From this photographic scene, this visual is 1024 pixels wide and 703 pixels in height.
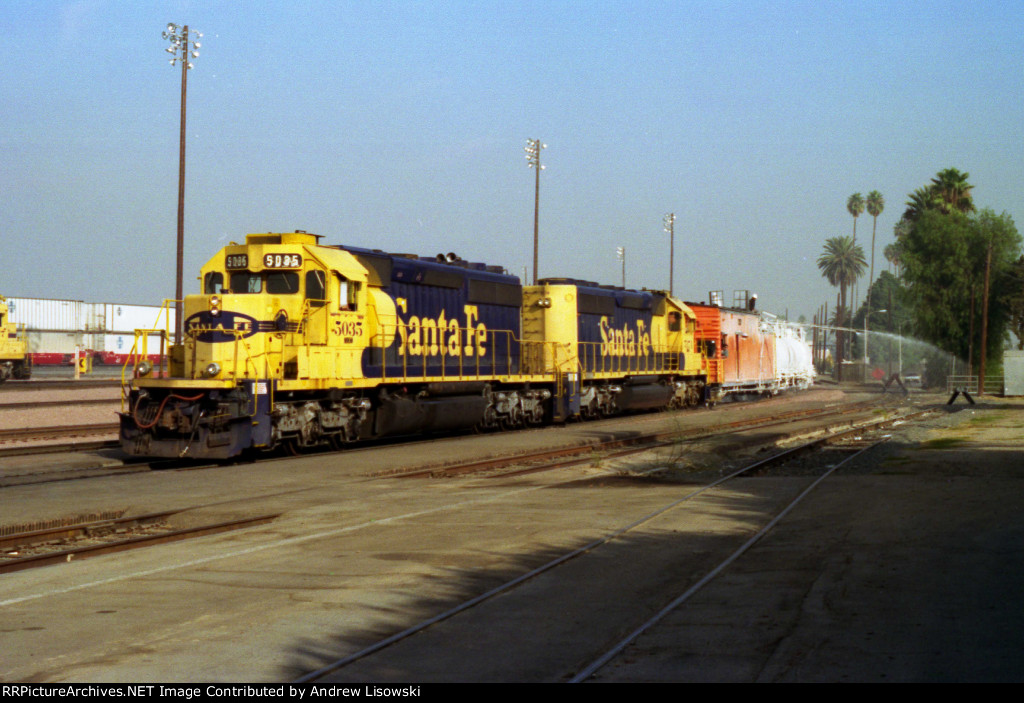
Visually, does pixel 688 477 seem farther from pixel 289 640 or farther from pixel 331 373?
pixel 289 640

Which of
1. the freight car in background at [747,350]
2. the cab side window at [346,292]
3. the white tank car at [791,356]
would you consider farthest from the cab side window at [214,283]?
the white tank car at [791,356]

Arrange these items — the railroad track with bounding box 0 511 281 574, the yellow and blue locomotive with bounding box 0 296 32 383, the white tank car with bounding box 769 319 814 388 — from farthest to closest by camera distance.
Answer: the white tank car with bounding box 769 319 814 388
the yellow and blue locomotive with bounding box 0 296 32 383
the railroad track with bounding box 0 511 281 574

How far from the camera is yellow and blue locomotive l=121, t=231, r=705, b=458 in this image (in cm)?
1673

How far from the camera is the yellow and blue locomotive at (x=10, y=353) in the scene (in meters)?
41.6

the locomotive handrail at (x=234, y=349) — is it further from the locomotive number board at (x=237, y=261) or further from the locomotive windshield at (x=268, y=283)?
the locomotive number board at (x=237, y=261)

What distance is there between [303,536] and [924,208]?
73.4 m

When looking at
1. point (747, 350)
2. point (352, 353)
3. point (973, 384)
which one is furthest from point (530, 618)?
point (973, 384)

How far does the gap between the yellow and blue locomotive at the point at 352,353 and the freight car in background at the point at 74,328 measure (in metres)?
44.5

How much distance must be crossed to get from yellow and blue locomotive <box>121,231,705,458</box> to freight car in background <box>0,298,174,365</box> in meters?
44.5

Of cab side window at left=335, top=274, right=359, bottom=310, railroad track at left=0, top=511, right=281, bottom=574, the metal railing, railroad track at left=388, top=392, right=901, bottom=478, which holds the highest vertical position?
cab side window at left=335, top=274, right=359, bottom=310

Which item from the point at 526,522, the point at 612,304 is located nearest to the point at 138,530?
the point at 526,522

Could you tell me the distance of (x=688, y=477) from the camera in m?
15.8

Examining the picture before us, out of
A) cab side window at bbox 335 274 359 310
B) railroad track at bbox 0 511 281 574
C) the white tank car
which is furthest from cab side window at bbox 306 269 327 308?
the white tank car

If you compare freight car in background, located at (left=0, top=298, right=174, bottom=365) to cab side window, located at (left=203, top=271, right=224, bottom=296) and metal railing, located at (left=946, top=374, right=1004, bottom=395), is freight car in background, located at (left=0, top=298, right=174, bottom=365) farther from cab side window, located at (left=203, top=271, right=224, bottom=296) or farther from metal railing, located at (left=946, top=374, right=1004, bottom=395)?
metal railing, located at (left=946, top=374, right=1004, bottom=395)
